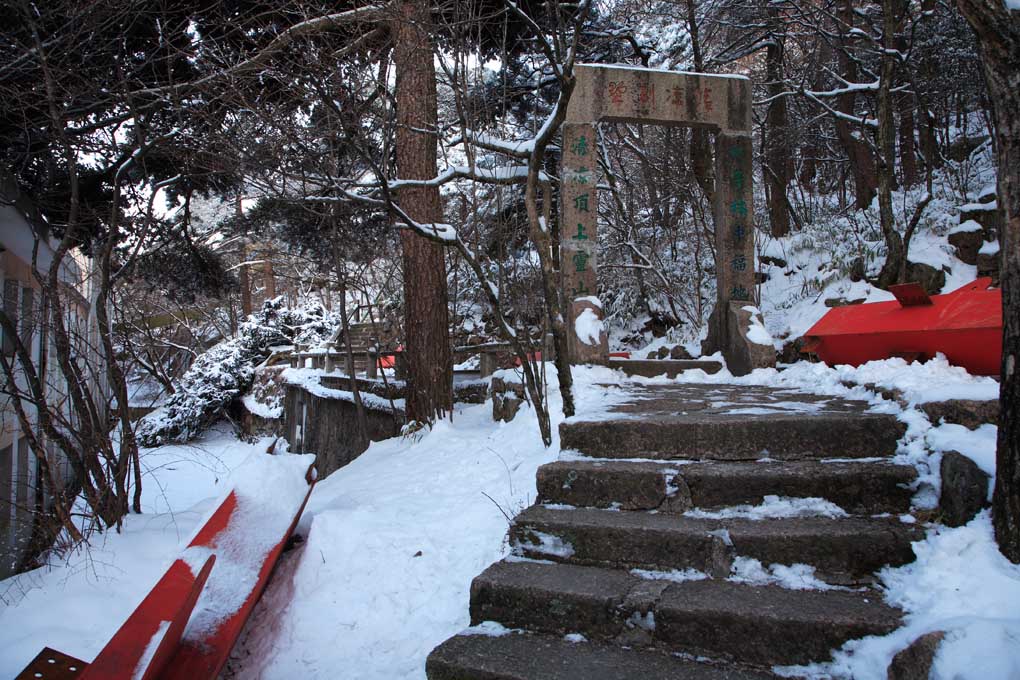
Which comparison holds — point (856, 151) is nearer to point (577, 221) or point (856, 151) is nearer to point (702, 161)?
point (702, 161)

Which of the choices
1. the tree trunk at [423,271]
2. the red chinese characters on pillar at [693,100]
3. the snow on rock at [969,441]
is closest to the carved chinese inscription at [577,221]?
the red chinese characters on pillar at [693,100]

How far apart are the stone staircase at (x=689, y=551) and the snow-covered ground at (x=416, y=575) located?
0.26 feet

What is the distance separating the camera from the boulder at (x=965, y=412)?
113 inches

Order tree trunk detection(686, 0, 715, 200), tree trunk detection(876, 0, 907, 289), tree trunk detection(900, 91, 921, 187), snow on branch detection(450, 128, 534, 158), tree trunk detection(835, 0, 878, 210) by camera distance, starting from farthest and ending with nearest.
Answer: tree trunk detection(900, 91, 921, 187)
tree trunk detection(835, 0, 878, 210)
tree trunk detection(686, 0, 715, 200)
tree trunk detection(876, 0, 907, 289)
snow on branch detection(450, 128, 534, 158)

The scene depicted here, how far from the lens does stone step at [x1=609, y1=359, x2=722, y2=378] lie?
6.54 metres

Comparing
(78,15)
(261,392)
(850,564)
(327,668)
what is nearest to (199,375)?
(261,392)

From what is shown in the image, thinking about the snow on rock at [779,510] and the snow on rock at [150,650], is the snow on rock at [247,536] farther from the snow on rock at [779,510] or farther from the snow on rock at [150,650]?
the snow on rock at [779,510]

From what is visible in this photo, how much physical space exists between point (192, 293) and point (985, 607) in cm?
978

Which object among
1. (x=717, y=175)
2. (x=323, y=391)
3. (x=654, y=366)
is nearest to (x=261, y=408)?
(x=323, y=391)

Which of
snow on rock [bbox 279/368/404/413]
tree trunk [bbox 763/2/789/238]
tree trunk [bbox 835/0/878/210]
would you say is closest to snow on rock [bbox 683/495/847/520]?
snow on rock [bbox 279/368/404/413]

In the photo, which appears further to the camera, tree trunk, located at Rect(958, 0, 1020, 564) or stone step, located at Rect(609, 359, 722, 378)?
stone step, located at Rect(609, 359, 722, 378)

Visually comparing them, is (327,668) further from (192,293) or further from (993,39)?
(192,293)

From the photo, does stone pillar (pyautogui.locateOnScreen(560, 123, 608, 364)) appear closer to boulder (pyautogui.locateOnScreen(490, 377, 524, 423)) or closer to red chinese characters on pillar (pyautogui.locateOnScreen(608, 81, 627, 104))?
red chinese characters on pillar (pyautogui.locateOnScreen(608, 81, 627, 104))

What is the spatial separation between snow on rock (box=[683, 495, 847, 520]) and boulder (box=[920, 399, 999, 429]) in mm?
731
